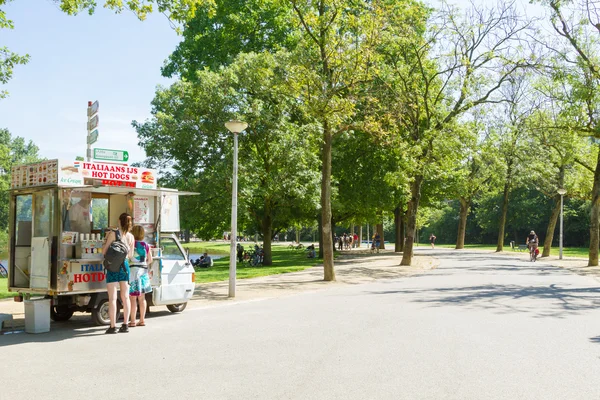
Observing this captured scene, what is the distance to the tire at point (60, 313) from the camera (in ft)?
36.7

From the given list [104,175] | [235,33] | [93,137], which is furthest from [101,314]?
[235,33]

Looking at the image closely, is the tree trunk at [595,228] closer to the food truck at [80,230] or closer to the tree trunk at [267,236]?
the tree trunk at [267,236]

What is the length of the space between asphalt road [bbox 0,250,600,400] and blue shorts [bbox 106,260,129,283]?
90cm

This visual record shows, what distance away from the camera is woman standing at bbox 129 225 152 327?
10.1 metres

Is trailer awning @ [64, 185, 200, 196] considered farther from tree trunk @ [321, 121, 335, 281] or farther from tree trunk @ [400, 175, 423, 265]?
tree trunk @ [400, 175, 423, 265]

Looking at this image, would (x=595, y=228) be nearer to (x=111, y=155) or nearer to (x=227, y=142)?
(x=227, y=142)

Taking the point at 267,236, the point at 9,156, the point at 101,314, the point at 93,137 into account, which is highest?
the point at 9,156

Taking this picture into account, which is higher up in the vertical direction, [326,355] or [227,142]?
[227,142]

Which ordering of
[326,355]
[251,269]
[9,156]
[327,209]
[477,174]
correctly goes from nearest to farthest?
[326,355]
[327,209]
[251,269]
[477,174]
[9,156]

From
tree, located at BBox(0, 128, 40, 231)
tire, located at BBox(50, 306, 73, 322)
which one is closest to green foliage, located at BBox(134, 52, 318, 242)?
tire, located at BBox(50, 306, 73, 322)

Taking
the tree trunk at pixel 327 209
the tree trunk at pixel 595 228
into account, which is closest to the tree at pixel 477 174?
the tree trunk at pixel 595 228

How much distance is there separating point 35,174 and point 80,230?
4.18ft

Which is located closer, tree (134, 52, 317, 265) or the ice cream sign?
the ice cream sign

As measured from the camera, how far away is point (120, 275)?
981 cm
